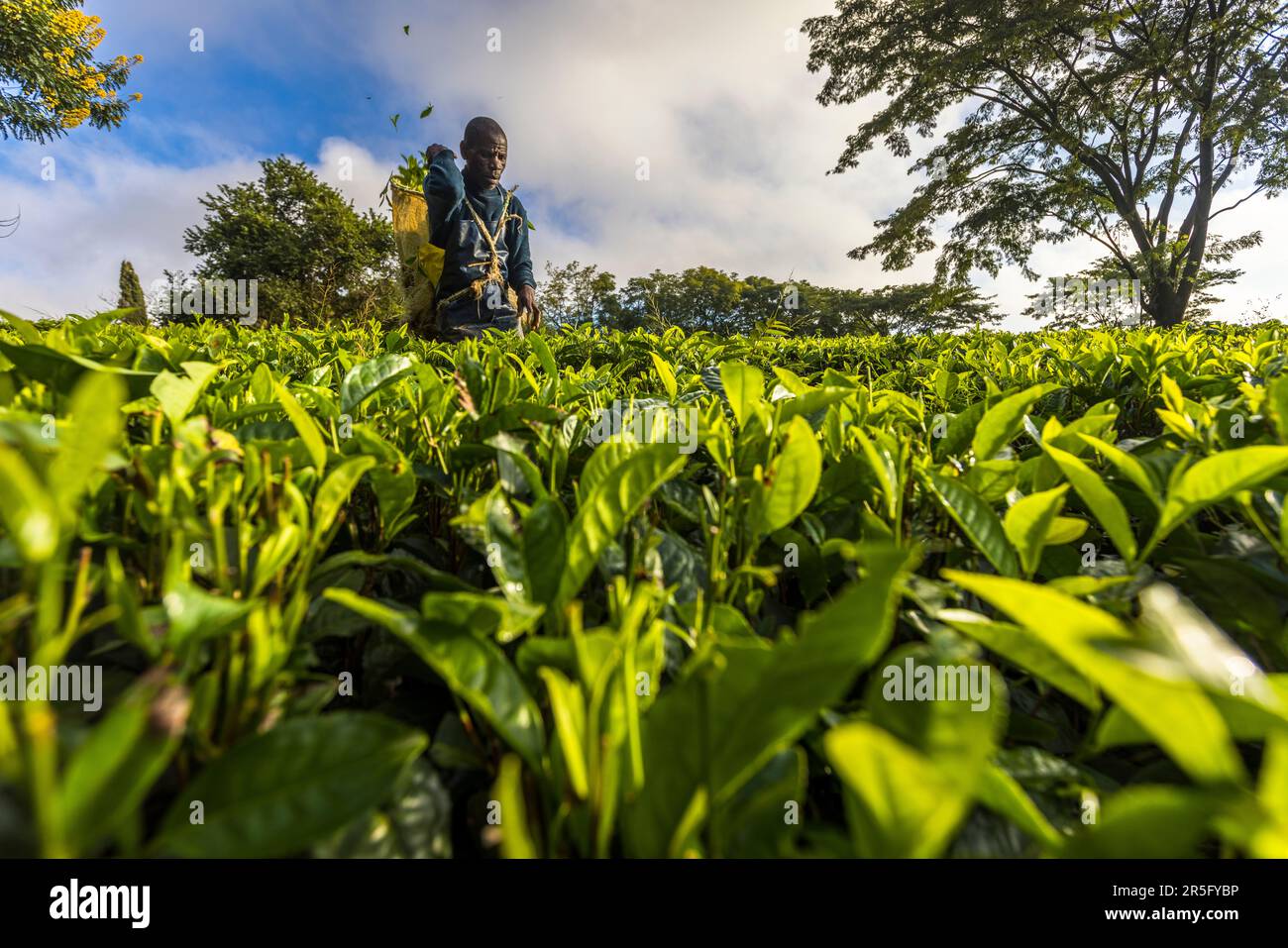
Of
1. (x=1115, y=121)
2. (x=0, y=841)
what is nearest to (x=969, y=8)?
(x=1115, y=121)

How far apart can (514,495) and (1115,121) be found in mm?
26335

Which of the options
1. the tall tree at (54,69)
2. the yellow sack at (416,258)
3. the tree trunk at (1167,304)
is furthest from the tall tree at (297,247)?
the tree trunk at (1167,304)

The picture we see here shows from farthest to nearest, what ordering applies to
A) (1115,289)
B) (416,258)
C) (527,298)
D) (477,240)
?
(1115,289)
(527,298)
(416,258)
(477,240)

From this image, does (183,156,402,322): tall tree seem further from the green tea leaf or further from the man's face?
the green tea leaf

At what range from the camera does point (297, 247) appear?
28.1 metres

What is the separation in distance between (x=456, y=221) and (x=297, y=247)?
25.5m

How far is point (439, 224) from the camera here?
7.84 m

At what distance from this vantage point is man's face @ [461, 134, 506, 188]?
8320mm

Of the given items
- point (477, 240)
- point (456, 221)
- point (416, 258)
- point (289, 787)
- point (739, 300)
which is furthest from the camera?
point (739, 300)

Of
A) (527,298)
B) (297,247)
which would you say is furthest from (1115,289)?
(297,247)

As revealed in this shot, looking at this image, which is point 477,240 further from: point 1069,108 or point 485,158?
point 1069,108

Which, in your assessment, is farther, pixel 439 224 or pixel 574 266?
pixel 574 266

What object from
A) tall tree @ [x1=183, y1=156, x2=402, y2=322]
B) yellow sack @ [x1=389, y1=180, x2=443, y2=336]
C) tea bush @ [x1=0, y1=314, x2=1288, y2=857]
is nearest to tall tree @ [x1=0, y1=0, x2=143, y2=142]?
tall tree @ [x1=183, y1=156, x2=402, y2=322]
